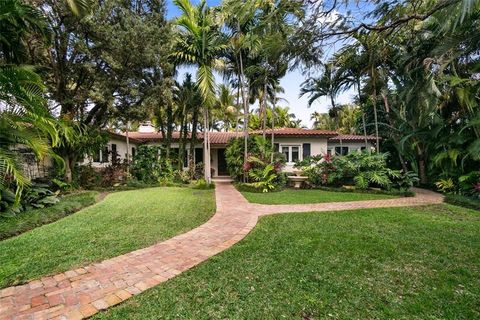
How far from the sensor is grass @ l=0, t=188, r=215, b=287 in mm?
3785

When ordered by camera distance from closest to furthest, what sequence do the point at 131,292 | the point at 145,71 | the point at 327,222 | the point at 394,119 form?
the point at 131,292
the point at 327,222
the point at 145,71
the point at 394,119

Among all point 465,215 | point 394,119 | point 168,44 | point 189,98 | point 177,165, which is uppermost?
point 168,44

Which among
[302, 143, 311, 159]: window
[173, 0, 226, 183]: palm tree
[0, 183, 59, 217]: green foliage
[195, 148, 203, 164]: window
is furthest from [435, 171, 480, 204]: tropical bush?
[195, 148, 203, 164]: window

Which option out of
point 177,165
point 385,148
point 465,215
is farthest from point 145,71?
point 385,148

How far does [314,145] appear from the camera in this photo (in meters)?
17.8

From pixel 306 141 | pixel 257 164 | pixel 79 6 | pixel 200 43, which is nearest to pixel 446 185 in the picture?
pixel 306 141

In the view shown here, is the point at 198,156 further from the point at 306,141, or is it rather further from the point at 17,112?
the point at 17,112

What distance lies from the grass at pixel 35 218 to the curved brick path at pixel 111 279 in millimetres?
3172

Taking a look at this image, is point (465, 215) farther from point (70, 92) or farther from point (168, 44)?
point (70, 92)

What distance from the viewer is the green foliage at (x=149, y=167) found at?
14.9m

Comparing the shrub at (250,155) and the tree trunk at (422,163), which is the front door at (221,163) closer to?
the shrub at (250,155)

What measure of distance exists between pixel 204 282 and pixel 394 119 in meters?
16.2

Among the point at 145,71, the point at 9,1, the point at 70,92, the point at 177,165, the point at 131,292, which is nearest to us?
the point at 131,292

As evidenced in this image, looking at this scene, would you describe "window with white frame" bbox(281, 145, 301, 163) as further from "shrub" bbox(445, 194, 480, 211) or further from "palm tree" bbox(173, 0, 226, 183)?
"shrub" bbox(445, 194, 480, 211)
